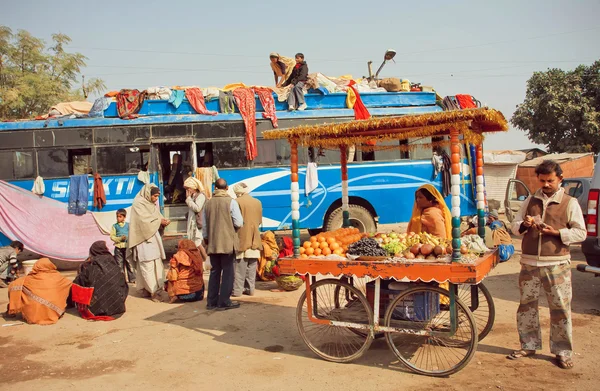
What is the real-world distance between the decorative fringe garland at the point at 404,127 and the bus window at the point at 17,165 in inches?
270

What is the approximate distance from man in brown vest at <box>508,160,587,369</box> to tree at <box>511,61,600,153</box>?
20.9 meters

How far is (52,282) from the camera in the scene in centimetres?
643

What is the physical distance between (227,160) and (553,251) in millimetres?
7154

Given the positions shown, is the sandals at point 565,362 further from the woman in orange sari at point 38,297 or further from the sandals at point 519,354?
the woman in orange sari at point 38,297

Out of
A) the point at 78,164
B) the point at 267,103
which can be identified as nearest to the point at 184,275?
the point at 267,103

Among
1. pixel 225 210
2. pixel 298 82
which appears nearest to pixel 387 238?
pixel 225 210

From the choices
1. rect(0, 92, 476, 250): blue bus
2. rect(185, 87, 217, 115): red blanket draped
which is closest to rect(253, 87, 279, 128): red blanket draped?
rect(0, 92, 476, 250): blue bus

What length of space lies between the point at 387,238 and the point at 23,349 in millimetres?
4287

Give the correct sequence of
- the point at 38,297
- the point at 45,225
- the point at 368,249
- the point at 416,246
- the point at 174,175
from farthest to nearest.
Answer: the point at 174,175, the point at 45,225, the point at 38,297, the point at 368,249, the point at 416,246

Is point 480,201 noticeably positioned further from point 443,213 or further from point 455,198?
point 455,198

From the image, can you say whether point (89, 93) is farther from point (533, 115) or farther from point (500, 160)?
point (533, 115)

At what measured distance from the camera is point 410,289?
4242mm

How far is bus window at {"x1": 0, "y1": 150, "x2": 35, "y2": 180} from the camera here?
9617mm

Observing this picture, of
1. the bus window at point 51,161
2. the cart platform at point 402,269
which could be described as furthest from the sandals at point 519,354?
the bus window at point 51,161
